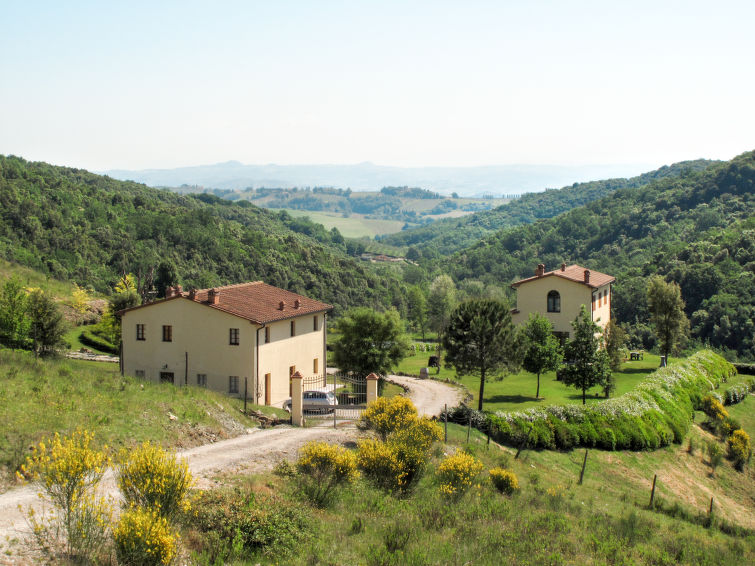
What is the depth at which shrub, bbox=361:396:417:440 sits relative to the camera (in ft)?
64.7

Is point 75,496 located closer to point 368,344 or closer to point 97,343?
Result: point 368,344

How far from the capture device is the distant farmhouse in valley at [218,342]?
30.7m

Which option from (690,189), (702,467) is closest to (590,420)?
(702,467)

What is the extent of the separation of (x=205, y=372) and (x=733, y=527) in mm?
21705

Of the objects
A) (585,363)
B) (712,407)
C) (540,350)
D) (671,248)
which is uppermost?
(671,248)

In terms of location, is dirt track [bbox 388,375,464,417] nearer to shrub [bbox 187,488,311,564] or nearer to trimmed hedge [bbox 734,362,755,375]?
shrub [bbox 187,488,311,564]

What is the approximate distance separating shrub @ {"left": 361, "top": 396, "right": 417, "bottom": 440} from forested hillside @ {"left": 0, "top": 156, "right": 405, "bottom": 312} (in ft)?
162

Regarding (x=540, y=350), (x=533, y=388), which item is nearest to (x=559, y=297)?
(x=533, y=388)

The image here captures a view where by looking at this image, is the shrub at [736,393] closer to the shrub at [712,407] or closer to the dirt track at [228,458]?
the shrub at [712,407]

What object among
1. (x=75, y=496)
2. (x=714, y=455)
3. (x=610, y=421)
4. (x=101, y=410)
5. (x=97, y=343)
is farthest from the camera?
(x=97, y=343)

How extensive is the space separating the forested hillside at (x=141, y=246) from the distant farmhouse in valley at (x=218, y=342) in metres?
33.9

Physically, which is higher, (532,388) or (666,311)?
(666,311)

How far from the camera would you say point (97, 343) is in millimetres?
46031

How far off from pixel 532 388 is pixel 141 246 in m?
63.8
